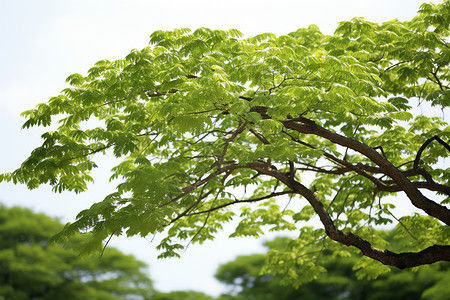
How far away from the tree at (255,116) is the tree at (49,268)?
9310 millimetres

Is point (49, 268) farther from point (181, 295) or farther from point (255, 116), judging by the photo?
point (255, 116)

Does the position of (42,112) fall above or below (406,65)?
below

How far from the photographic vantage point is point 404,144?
22.5ft

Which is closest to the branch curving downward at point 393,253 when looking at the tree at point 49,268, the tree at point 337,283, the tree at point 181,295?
the tree at point 337,283

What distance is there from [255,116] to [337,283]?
48.2 feet

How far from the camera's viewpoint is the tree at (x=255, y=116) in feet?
16.4

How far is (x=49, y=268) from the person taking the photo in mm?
15773

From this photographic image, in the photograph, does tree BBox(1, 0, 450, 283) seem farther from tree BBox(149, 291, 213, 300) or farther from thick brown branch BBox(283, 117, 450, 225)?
tree BBox(149, 291, 213, 300)

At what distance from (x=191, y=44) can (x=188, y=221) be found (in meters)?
3.74

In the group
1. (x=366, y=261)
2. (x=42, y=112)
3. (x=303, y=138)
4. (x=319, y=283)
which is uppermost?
(x=319, y=283)

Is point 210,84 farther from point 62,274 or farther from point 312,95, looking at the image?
point 62,274

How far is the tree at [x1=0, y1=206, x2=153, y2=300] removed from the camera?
1562 cm

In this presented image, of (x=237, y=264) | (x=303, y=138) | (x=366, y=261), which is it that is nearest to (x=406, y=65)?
(x=303, y=138)

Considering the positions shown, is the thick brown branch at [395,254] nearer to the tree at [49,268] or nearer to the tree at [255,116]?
the tree at [255,116]
